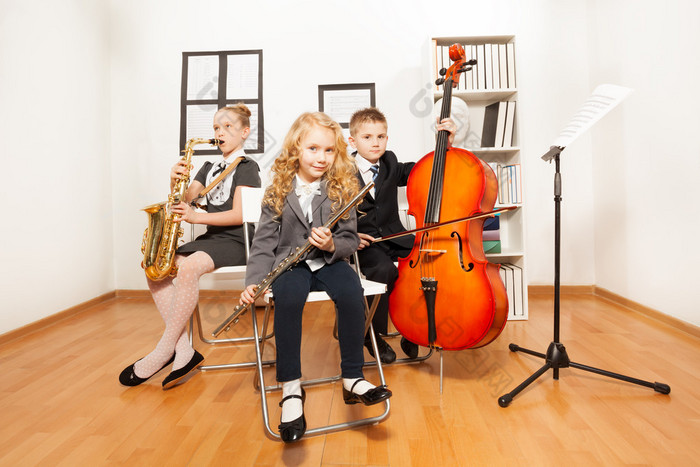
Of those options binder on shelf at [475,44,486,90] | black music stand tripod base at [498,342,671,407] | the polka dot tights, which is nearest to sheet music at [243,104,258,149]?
binder on shelf at [475,44,486,90]

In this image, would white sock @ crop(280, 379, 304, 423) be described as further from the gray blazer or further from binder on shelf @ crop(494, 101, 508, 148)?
binder on shelf @ crop(494, 101, 508, 148)

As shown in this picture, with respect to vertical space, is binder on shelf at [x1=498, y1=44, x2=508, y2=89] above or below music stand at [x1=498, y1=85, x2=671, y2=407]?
above

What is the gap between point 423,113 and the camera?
3.19 meters

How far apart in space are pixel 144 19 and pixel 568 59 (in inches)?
115

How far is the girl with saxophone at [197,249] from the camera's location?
1806mm

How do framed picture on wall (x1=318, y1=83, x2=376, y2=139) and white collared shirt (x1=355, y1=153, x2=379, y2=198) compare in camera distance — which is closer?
white collared shirt (x1=355, y1=153, x2=379, y2=198)

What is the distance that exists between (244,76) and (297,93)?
38 cm

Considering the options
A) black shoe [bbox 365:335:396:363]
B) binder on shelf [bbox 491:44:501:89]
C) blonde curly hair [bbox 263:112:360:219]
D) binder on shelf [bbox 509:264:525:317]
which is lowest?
black shoe [bbox 365:335:396:363]

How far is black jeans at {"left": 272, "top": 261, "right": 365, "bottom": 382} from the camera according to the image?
145 cm

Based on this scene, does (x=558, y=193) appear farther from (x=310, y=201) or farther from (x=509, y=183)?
(x=509, y=183)

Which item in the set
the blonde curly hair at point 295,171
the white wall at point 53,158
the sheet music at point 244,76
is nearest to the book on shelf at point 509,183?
the blonde curly hair at point 295,171

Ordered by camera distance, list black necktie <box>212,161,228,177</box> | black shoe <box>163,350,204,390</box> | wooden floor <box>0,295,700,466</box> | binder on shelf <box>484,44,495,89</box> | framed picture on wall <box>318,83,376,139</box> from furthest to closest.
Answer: framed picture on wall <box>318,83,376,139</box> → binder on shelf <box>484,44,495,89</box> → black necktie <box>212,161,228,177</box> → black shoe <box>163,350,204,390</box> → wooden floor <box>0,295,700,466</box>

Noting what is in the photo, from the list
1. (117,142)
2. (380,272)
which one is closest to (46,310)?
(117,142)

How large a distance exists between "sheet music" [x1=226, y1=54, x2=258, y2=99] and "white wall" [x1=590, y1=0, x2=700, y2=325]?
2255mm
